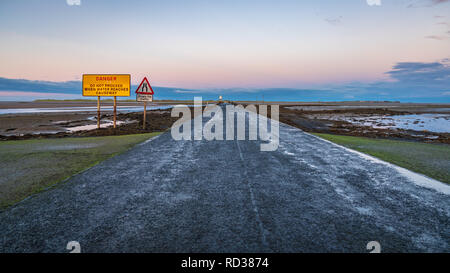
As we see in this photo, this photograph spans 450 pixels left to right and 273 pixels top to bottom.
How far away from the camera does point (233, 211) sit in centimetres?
439

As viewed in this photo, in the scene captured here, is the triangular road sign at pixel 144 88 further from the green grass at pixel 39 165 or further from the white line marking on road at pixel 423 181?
the white line marking on road at pixel 423 181

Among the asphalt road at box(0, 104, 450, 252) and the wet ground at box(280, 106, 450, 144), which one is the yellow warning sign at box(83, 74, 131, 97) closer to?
the asphalt road at box(0, 104, 450, 252)

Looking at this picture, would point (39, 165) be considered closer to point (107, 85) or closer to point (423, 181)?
point (423, 181)

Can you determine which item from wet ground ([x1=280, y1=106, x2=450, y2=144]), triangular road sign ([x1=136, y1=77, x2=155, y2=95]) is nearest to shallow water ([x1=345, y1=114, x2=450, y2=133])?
wet ground ([x1=280, y1=106, x2=450, y2=144])

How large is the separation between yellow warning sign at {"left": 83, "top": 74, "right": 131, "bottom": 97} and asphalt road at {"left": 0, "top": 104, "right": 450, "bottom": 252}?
12278 millimetres

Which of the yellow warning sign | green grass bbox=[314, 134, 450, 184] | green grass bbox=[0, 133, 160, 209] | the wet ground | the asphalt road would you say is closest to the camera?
the asphalt road

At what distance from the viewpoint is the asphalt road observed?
11.2 ft

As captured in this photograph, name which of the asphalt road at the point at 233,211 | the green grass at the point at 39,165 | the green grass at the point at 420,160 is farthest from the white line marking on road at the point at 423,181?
the green grass at the point at 39,165

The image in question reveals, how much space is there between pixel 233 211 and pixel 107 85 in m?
17.3

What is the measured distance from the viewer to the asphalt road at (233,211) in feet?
11.2

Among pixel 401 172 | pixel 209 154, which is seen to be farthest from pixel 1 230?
pixel 401 172

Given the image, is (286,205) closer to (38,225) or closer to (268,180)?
(268,180)

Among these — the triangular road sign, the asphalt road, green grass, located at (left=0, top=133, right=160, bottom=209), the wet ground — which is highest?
the triangular road sign
